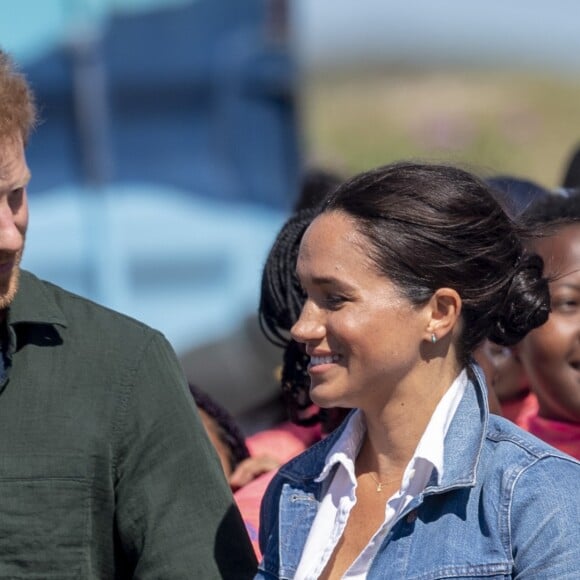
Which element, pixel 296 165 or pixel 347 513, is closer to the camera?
pixel 347 513

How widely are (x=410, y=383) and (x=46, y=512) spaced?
661 millimetres

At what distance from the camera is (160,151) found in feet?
19.5

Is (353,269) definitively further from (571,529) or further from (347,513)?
(571,529)

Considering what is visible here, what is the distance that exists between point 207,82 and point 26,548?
3.97 metres

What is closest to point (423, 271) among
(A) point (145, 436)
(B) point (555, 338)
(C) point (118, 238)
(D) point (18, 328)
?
(A) point (145, 436)

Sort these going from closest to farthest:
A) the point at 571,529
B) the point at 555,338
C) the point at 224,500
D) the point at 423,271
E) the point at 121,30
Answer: the point at 571,529
the point at 423,271
the point at 224,500
the point at 555,338
the point at 121,30

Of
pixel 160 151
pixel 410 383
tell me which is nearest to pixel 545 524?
pixel 410 383

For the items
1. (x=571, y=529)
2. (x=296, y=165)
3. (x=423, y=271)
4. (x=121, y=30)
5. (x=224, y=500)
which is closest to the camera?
(x=571, y=529)

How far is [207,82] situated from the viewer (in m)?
5.94

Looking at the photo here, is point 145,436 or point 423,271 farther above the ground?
point 423,271

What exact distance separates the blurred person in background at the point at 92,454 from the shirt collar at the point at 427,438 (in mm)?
212

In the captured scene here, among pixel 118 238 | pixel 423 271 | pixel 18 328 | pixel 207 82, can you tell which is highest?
pixel 423 271

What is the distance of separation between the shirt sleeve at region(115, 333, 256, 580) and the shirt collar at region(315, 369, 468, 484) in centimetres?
20

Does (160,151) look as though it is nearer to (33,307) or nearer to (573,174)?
(573,174)
